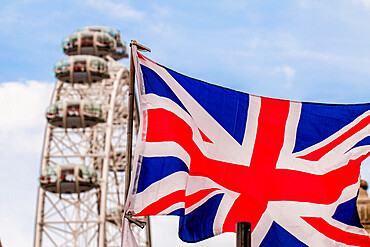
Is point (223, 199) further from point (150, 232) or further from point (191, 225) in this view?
point (150, 232)

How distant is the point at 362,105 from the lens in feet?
40.1

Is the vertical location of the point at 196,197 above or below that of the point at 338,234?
above

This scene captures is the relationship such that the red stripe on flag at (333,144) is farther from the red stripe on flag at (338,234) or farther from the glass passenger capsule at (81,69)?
the glass passenger capsule at (81,69)

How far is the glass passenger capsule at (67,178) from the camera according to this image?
57656 millimetres

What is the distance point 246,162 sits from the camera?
11586mm

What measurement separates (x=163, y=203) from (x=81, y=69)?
51599mm

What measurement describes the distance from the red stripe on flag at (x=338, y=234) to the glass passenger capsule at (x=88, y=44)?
54.7 metres

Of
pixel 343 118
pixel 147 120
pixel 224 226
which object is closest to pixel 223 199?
pixel 224 226

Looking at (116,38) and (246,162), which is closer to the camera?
(246,162)

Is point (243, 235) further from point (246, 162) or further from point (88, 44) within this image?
point (88, 44)

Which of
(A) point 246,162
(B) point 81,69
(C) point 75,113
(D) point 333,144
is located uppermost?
(B) point 81,69

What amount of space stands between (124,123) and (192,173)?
196 feet

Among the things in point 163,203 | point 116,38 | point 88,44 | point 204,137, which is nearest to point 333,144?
point 204,137

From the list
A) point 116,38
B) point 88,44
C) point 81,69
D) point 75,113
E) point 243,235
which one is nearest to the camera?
point 243,235
